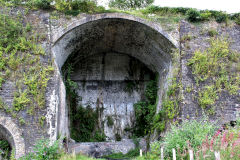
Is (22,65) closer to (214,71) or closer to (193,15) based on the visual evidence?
(193,15)

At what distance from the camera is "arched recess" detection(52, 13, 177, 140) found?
11.5 meters

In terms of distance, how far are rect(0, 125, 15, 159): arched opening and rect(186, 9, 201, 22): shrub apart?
9181 mm

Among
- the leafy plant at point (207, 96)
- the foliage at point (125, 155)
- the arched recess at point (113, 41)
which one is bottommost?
the foliage at point (125, 155)

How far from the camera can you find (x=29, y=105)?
1021cm

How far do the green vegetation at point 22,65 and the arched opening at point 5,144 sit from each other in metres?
0.80

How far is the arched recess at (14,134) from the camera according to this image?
9552mm

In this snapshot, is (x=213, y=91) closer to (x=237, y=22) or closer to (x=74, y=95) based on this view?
(x=237, y=22)

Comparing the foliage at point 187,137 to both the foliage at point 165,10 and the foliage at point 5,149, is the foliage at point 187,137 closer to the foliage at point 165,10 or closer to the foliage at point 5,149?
the foliage at point 5,149

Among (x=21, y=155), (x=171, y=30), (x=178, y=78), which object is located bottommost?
(x=21, y=155)

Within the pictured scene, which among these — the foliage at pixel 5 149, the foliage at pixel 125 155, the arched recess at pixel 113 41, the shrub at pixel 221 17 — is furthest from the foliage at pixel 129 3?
the foliage at pixel 5 149

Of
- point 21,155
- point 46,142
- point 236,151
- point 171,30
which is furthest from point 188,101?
point 21,155

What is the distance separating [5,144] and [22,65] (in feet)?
10.4

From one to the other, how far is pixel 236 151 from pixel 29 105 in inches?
289

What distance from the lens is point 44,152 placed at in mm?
8844
